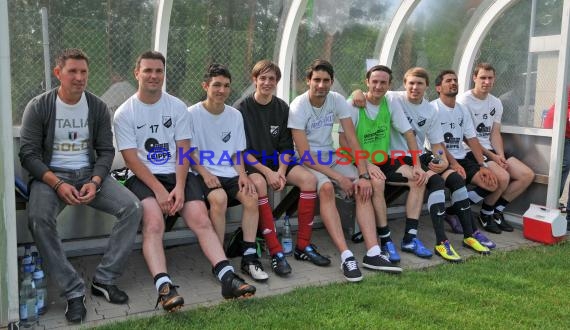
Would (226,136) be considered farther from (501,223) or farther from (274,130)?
(501,223)

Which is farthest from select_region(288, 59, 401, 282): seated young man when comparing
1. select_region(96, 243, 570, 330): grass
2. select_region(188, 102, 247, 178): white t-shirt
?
select_region(188, 102, 247, 178): white t-shirt

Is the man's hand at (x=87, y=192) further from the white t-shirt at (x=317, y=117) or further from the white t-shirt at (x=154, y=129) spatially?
the white t-shirt at (x=317, y=117)

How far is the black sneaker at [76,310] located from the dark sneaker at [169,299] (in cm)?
45

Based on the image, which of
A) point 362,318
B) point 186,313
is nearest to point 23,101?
point 186,313

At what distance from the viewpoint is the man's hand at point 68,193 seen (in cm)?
326

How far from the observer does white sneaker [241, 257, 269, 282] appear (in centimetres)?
369

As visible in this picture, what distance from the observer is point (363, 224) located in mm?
4156

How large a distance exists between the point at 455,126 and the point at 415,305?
8.37 feet

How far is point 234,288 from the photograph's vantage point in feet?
10.7

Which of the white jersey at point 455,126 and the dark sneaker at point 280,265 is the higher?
the white jersey at point 455,126

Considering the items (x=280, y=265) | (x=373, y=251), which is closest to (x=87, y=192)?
(x=280, y=265)

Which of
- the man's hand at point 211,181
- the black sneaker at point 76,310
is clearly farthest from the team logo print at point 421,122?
the black sneaker at point 76,310

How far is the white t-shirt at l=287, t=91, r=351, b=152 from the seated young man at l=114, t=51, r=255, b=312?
3.22 ft

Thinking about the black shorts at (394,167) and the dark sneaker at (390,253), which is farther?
the black shorts at (394,167)
